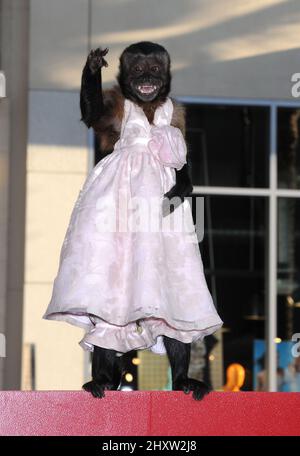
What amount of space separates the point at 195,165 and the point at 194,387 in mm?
5557

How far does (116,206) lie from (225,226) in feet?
17.5

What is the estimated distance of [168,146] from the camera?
512 cm

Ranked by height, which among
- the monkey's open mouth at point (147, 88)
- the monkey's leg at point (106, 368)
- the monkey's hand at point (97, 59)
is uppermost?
the monkey's hand at point (97, 59)

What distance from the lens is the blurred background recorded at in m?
9.68

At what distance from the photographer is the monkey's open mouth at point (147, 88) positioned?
5.14 metres

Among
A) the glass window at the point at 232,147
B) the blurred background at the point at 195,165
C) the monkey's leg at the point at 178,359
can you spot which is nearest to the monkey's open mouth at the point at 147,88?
the monkey's leg at the point at 178,359

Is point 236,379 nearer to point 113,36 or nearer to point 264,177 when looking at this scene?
point 264,177

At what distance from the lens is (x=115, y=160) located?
512 centimetres

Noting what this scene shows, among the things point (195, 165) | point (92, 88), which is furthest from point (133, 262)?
point (195, 165)

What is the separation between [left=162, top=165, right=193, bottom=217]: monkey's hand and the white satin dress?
26 millimetres

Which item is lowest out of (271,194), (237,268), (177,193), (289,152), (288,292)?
(288,292)

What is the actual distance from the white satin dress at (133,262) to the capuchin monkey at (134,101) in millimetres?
64

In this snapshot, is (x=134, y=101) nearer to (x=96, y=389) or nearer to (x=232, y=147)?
(x=96, y=389)

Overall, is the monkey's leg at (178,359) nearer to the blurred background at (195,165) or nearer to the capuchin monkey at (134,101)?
the capuchin monkey at (134,101)
